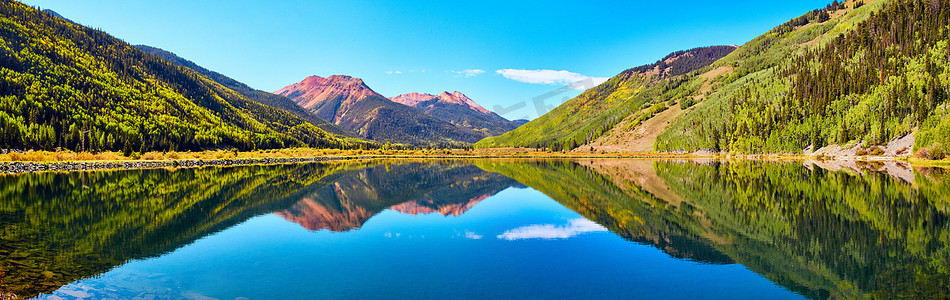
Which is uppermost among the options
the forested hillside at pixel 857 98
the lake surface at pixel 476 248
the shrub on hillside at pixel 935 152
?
the forested hillside at pixel 857 98

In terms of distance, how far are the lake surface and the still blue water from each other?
0.07 meters

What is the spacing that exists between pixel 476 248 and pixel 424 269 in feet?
11.1

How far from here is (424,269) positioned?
41.2ft

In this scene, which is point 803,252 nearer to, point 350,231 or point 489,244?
point 489,244

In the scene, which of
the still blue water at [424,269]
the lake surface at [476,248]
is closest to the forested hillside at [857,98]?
the lake surface at [476,248]

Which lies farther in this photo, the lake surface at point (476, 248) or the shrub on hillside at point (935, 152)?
the shrub on hillside at point (935, 152)

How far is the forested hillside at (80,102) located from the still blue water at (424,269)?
9819cm

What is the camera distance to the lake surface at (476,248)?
10.8 metres

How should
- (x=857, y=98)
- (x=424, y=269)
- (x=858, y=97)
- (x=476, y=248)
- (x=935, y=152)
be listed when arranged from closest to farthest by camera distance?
(x=424, y=269) → (x=476, y=248) → (x=935, y=152) → (x=858, y=97) → (x=857, y=98)

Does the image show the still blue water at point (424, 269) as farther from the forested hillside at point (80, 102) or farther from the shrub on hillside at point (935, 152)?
the forested hillside at point (80, 102)

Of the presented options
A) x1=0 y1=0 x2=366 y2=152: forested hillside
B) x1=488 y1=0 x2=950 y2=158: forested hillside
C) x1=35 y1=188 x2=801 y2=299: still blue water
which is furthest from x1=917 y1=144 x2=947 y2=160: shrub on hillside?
x1=0 y1=0 x2=366 y2=152: forested hillside

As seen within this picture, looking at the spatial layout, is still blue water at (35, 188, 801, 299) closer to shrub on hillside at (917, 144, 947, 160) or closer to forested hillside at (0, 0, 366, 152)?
shrub on hillside at (917, 144, 947, 160)

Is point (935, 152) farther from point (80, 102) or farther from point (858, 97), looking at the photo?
point (80, 102)

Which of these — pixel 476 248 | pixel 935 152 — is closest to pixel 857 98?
pixel 935 152
